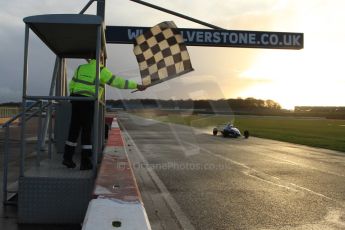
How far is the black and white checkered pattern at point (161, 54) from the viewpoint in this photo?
6.50 meters

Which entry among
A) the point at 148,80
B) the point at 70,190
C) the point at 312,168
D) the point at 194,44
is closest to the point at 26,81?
the point at 70,190

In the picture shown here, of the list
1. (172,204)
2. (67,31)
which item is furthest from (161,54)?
(172,204)

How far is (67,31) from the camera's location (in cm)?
555

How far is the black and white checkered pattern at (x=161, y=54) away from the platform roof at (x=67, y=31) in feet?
2.76

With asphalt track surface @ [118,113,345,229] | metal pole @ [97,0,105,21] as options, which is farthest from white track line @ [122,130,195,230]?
metal pole @ [97,0,105,21]

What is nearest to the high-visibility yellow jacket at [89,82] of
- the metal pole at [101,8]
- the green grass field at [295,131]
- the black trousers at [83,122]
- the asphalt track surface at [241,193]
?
the black trousers at [83,122]

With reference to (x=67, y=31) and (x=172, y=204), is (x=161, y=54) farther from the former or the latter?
(x=172, y=204)

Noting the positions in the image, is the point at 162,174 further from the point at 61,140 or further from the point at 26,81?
the point at 26,81

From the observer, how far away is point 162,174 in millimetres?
9492

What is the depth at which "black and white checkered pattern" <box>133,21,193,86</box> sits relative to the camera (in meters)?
6.50

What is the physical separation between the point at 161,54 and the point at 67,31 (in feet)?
5.54

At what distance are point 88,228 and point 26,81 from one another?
3.04 metres

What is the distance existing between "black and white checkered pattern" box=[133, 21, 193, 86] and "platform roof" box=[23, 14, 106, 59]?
842mm

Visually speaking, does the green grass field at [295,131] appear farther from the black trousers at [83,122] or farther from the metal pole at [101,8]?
the black trousers at [83,122]
